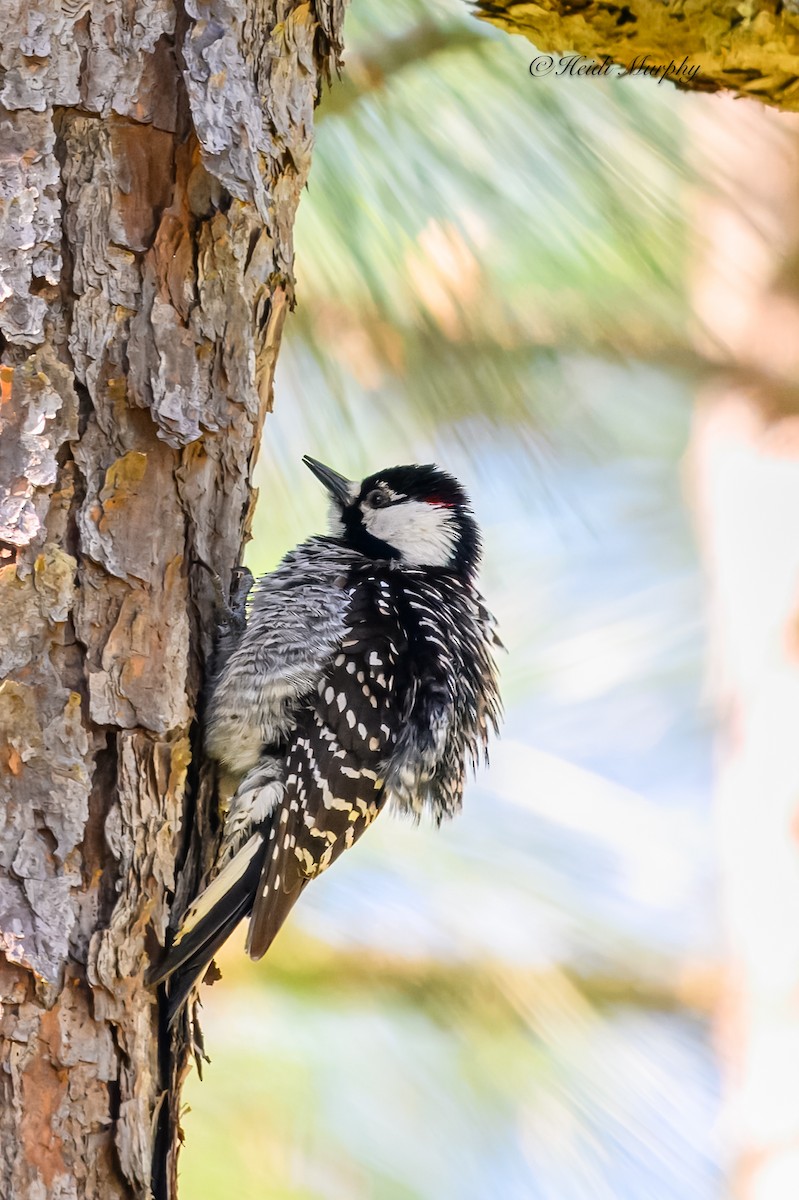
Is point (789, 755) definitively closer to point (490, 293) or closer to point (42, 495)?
point (490, 293)

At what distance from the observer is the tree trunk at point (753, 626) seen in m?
2.38

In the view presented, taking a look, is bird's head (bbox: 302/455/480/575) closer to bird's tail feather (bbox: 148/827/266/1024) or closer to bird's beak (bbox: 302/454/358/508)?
bird's beak (bbox: 302/454/358/508)

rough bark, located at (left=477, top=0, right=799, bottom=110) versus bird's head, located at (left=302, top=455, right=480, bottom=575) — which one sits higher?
rough bark, located at (left=477, top=0, right=799, bottom=110)

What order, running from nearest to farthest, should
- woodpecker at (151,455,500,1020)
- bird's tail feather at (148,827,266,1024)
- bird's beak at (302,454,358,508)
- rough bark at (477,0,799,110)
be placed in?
bird's tail feather at (148,827,266,1024), woodpecker at (151,455,500,1020), rough bark at (477,0,799,110), bird's beak at (302,454,358,508)

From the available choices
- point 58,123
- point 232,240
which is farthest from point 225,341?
point 58,123

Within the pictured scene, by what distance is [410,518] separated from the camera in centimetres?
241

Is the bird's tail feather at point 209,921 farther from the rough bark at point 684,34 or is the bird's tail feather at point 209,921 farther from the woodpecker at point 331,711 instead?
the rough bark at point 684,34

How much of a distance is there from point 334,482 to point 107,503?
0.90 meters

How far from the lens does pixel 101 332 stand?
1441mm

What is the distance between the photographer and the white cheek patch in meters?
2.40

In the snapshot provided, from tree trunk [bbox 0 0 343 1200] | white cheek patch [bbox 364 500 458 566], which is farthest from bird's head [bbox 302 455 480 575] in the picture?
tree trunk [bbox 0 0 343 1200]

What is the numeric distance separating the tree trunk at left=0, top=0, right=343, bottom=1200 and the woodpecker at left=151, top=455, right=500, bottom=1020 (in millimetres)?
120

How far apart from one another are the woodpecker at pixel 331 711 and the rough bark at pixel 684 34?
83 centimetres

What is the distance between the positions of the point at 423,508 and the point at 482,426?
8.7 inches
